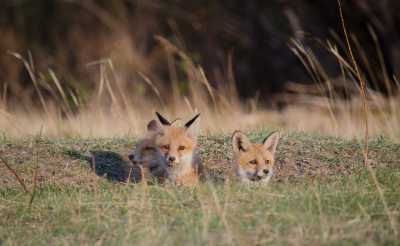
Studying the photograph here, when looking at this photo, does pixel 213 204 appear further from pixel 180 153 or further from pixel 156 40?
pixel 156 40

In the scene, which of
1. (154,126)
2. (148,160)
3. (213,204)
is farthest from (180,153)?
(213,204)

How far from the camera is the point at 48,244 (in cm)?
561

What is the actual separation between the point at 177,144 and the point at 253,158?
0.81 meters

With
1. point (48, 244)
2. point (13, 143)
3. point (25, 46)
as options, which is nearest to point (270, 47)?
point (25, 46)

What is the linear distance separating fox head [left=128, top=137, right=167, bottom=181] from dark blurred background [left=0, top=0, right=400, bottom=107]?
10386 mm

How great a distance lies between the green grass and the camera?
5.45 metres

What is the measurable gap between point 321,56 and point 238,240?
17326 mm

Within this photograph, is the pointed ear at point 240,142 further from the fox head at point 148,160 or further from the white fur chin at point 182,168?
the fox head at point 148,160

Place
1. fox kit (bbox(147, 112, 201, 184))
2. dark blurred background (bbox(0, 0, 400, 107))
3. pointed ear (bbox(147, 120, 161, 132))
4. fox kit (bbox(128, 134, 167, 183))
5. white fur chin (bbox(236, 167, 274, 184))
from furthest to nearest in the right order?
dark blurred background (bbox(0, 0, 400, 107)) → pointed ear (bbox(147, 120, 161, 132)) → fox kit (bbox(128, 134, 167, 183)) → fox kit (bbox(147, 112, 201, 184)) → white fur chin (bbox(236, 167, 274, 184))

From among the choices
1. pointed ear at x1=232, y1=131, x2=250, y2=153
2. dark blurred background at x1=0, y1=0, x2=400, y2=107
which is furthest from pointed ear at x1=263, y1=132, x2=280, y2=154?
dark blurred background at x1=0, y1=0, x2=400, y2=107

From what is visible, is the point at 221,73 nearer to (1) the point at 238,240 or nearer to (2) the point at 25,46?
(2) the point at 25,46

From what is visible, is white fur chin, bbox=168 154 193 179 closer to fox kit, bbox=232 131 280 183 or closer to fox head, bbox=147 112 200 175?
fox head, bbox=147 112 200 175

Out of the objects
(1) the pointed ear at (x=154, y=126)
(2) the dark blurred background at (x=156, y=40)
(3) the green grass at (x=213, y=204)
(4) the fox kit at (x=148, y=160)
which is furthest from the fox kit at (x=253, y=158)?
(2) the dark blurred background at (x=156, y=40)

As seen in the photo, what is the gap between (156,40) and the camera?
21453mm
